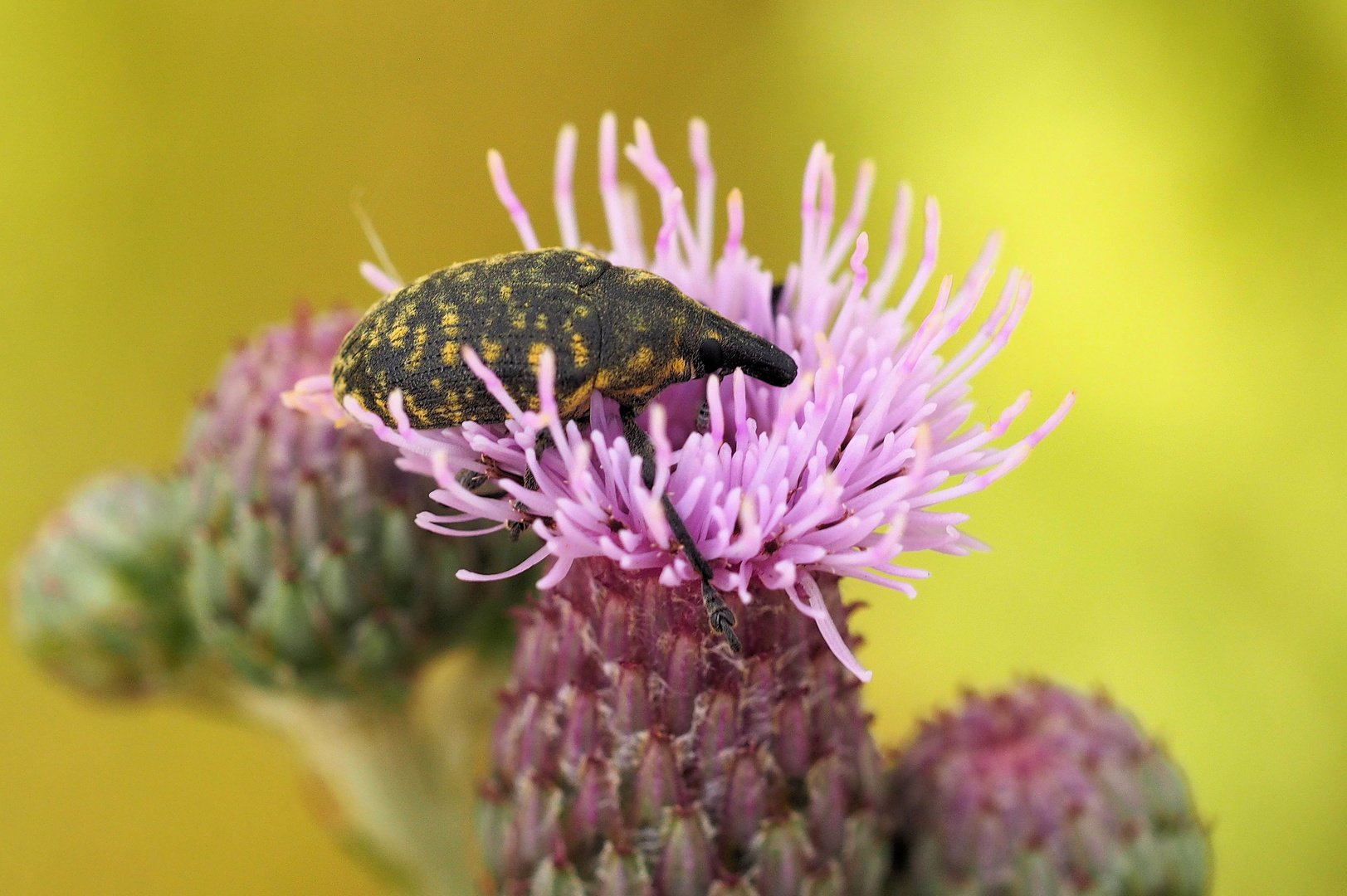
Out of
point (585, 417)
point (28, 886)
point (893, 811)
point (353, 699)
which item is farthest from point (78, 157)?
point (893, 811)

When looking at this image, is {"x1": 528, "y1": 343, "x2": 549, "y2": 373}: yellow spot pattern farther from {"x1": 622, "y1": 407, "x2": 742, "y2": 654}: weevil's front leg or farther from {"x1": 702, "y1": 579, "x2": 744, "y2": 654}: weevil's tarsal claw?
{"x1": 702, "y1": 579, "x2": 744, "y2": 654}: weevil's tarsal claw

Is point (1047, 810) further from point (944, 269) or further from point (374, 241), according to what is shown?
point (944, 269)

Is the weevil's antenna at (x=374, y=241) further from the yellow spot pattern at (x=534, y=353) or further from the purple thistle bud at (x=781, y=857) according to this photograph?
the purple thistle bud at (x=781, y=857)

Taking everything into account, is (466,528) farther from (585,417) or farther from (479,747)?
(479,747)

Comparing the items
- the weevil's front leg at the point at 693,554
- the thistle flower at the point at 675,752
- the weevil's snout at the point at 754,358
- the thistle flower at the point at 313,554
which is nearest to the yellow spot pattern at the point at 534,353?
the weevil's front leg at the point at 693,554

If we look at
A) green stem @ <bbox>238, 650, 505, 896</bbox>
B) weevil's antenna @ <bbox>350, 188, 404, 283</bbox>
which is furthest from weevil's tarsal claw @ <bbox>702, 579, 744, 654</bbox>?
green stem @ <bbox>238, 650, 505, 896</bbox>

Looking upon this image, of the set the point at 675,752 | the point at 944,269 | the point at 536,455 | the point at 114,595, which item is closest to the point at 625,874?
the point at 675,752
